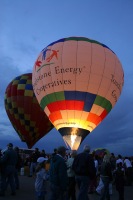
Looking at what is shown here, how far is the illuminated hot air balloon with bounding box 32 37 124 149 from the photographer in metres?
16.9

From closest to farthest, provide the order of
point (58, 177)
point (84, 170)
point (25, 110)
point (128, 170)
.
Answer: point (58, 177), point (84, 170), point (128, 170), point (25, 110)

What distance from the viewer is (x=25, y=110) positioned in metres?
24.9

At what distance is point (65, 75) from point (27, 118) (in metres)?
9.03

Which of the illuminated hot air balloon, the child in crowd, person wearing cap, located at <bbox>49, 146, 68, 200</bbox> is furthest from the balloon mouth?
person wearing cap, located at <bbox>49, 146, 68, 200</bbox>

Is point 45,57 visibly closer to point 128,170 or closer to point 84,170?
point 128,170

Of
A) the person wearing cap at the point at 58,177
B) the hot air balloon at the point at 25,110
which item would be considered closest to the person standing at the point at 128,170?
the person wearing cap at the point at 58,177

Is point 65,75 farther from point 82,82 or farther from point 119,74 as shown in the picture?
point 119,74

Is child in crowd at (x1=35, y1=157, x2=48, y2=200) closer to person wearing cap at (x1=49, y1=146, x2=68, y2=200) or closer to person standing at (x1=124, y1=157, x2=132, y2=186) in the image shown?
person wearing cap at (x1=49, y1=146, x2=68, y2=200)

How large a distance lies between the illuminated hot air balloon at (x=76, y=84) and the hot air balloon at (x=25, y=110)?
7058 millimetres

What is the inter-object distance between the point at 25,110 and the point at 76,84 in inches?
353

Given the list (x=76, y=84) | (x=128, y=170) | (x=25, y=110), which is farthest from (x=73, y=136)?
(x=25, y=110)

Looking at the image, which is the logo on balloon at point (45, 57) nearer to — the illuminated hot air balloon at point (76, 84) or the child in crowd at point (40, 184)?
the illuminated hot air balloon at point (76, 84)

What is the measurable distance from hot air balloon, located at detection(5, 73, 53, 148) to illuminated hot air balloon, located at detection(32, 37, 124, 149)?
7.06 meters

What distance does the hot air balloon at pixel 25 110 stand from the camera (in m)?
24.9
